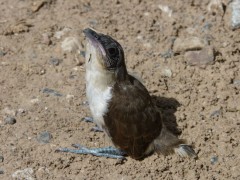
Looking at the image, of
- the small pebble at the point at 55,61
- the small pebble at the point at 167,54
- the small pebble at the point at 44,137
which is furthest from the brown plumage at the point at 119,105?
the small pebble at the point at 167,54

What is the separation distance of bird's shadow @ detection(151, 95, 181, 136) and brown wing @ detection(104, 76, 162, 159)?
0.51 m

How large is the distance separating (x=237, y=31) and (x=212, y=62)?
38.0 inches

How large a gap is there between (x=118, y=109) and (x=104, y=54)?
29.6 inches

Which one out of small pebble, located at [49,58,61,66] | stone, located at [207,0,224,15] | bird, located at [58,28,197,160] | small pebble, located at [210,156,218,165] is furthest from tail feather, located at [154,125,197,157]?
stone, located at [207,0,224,15]

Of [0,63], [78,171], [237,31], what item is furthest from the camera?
[237,31]

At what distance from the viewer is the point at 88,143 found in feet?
25.5

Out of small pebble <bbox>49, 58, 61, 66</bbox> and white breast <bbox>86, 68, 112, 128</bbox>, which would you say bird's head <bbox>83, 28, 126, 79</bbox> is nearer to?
white breast <bbox>86, 68, 112, 128</bbox>

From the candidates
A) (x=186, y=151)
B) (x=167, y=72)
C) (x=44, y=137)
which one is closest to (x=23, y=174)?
(x=44, y=137)

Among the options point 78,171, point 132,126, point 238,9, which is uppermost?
point 238,9

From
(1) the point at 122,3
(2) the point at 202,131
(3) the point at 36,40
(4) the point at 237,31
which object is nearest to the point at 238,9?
(4) the point at 237,31

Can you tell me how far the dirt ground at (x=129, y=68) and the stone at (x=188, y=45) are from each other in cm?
5

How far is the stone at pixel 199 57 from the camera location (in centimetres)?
907

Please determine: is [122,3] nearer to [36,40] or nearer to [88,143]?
[36,40]

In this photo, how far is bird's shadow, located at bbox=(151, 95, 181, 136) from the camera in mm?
8220
